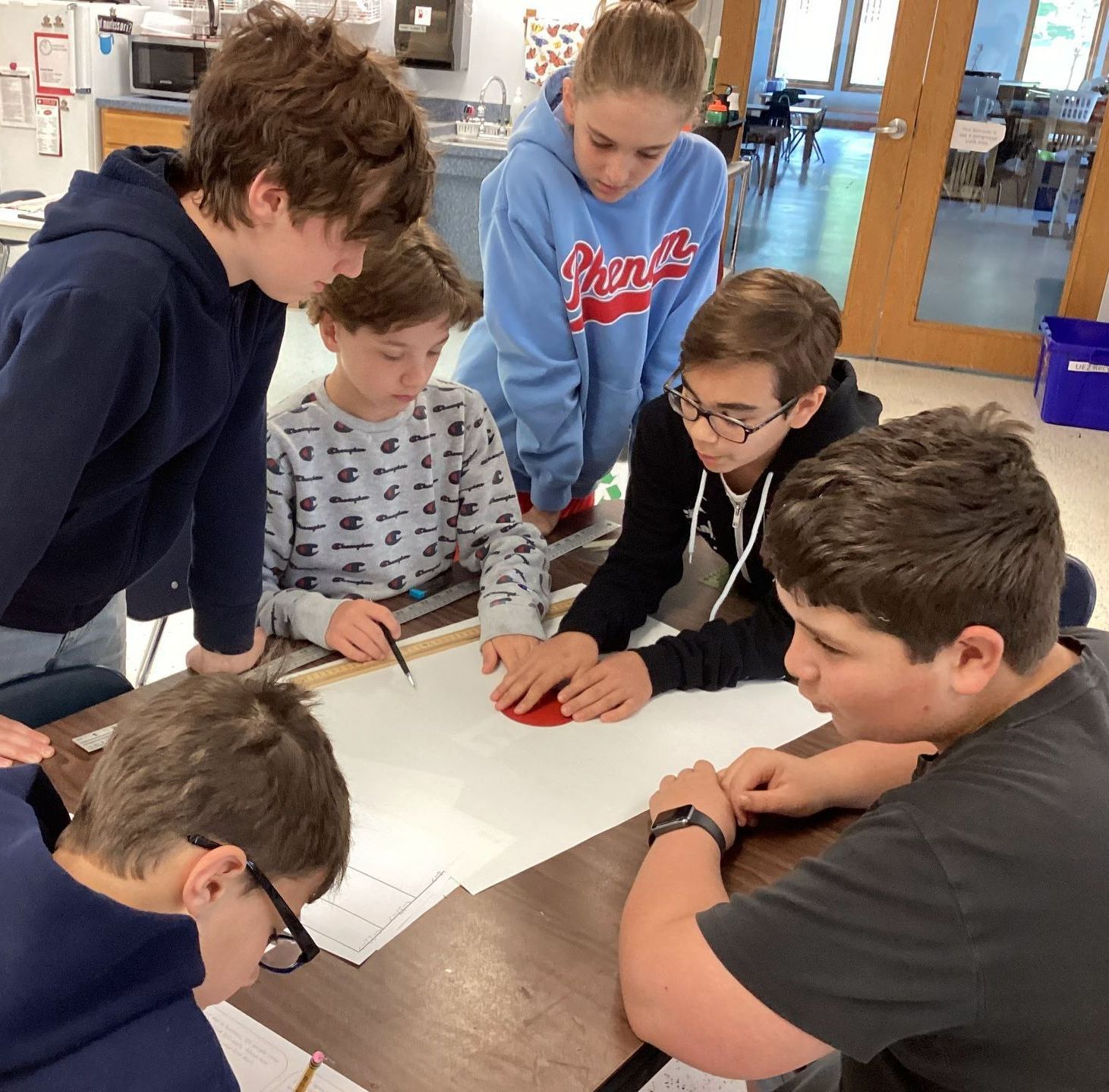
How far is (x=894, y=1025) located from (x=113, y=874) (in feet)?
1.65

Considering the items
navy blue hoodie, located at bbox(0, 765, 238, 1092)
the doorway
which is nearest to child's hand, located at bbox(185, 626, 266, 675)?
navy blue hoodie, located at bbox(0, 765, 238, 1092)

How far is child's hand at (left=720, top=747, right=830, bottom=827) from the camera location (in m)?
1.00

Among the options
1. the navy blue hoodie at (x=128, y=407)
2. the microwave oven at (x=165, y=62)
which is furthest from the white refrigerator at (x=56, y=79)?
the navy blue hoodie at (x=128, y=407)

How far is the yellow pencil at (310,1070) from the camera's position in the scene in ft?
2.32

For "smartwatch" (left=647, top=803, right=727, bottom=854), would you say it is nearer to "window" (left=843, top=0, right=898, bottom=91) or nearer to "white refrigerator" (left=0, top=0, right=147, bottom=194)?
"window" (left=843, top=0, right=898, bottom=91)

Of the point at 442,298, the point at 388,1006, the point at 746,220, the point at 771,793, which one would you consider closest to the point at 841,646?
the point at 771,793

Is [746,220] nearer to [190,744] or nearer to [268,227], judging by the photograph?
[268,227]

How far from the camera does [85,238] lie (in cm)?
93

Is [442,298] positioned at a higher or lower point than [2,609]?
higher

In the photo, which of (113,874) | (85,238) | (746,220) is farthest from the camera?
(746,220)

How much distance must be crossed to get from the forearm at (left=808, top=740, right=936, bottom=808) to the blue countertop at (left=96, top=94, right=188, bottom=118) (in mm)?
5025

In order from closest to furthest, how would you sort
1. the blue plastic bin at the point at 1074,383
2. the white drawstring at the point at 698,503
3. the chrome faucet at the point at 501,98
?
the white drawstring at the point at 698,503, the blue plastic bin at the point at 1074,383, the chrome faucet at the point at 501,98

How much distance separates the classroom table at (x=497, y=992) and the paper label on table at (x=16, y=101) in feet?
18.1

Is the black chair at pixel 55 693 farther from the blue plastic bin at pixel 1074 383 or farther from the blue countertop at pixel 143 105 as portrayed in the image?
the blue countertop at pixel 143 105
